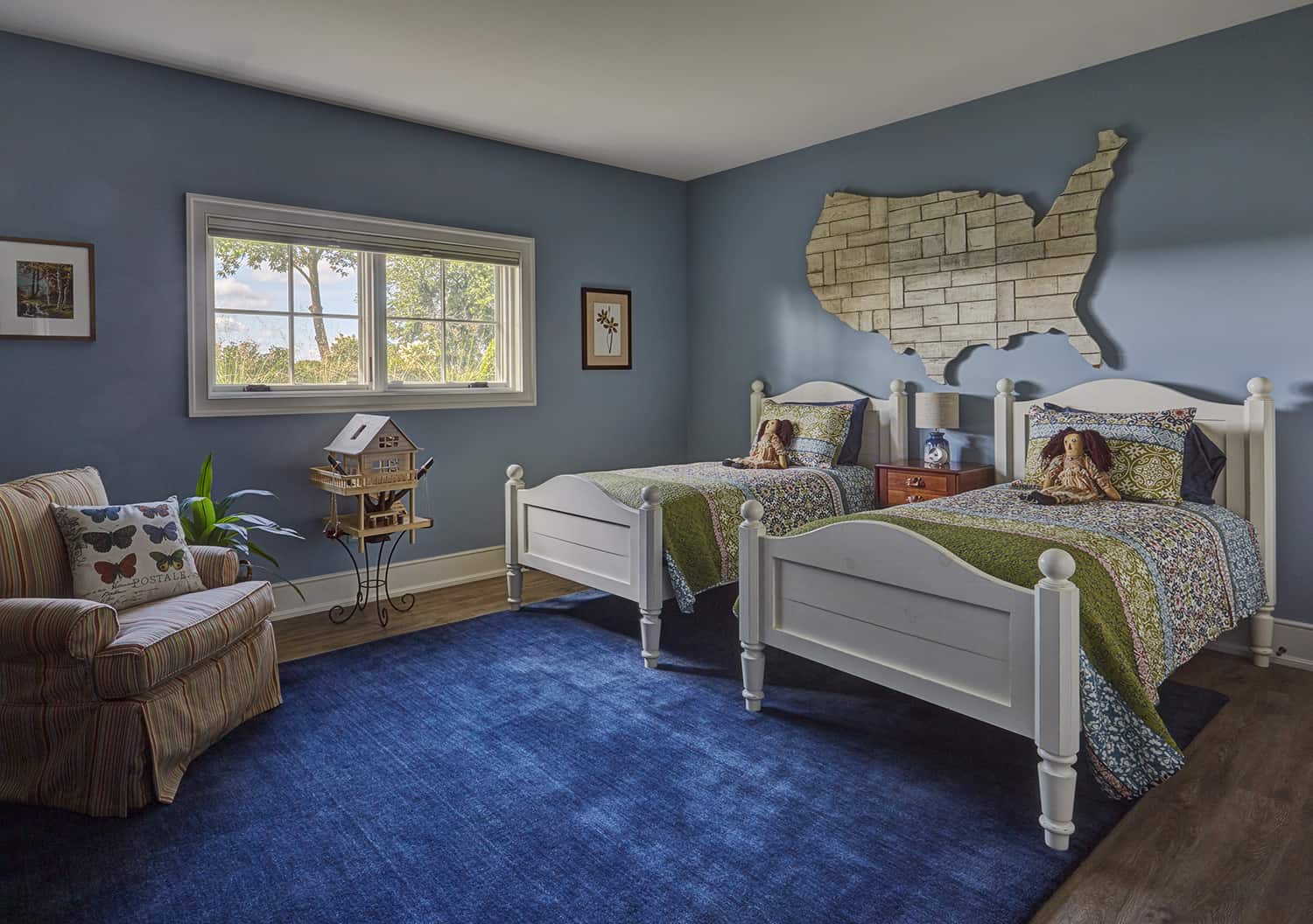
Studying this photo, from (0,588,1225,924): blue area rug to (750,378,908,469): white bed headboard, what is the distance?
5.87ft

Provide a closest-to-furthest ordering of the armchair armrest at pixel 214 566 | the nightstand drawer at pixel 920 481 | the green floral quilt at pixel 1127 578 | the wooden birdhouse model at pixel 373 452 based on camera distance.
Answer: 1. the green floral quilt at pixel 1127 578
2. the armchair armrest at pixel 214 566
3. the wooden birdhouse model at pixel 373 452
4. the nightstand drawer at pixel 920 481

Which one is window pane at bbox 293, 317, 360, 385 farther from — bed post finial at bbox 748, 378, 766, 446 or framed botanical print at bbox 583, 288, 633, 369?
bed post finial at bbox 748, 378, 766, 446

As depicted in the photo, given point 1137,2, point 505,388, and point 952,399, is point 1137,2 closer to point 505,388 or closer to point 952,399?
point 952,399

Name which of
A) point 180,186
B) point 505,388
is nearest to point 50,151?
point 180,186

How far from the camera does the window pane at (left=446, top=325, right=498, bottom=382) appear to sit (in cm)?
462

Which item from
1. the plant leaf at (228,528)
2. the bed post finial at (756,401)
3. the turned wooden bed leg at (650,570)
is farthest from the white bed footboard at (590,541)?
the bed post finial at (756,401)

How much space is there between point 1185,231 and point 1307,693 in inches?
75.3

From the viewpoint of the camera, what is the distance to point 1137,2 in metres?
3.04

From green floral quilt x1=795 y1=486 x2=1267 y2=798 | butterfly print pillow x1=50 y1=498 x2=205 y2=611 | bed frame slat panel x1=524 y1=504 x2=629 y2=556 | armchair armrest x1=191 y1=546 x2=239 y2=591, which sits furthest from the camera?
bed frame slat panel x1=524 y1=504 x2=629 y2=556

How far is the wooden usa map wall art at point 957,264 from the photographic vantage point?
148 inches

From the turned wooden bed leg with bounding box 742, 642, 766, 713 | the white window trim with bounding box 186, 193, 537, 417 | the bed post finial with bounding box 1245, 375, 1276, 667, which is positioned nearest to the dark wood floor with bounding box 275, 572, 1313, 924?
the bed post finial with bounding box 1245, 375, 1276, 667

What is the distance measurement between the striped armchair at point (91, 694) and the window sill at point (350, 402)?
4.24 feet

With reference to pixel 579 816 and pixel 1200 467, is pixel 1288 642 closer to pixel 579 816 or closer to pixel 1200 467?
pixel 1200 467

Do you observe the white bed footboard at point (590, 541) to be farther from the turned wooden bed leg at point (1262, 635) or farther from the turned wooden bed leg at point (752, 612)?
the turned wooden bed leg at point (1262, 635)
